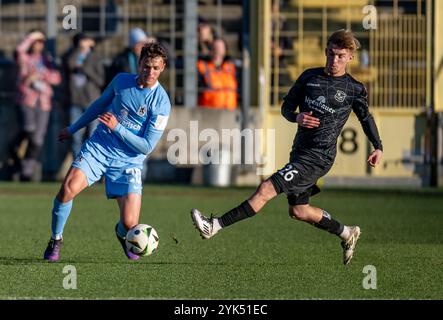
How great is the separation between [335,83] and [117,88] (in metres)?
1.87

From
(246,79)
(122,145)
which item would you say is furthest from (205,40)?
(122,145)

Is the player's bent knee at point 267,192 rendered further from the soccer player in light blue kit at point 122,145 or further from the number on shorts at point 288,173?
the soccer player in light blue kit at point 122,145

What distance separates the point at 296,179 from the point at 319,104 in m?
0.67

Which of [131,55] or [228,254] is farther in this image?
[131,55]

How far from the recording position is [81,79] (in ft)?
78.1

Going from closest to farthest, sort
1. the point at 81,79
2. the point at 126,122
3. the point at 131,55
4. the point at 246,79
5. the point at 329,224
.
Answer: the point at 126,122, the point at 329,224, the point at 131,55, the point at 81,79, the point at 246,79

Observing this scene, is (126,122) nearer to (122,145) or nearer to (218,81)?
(122,145)

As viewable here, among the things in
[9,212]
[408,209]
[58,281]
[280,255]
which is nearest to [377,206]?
[408,209]

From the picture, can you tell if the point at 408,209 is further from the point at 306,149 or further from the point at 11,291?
the point at 11,291

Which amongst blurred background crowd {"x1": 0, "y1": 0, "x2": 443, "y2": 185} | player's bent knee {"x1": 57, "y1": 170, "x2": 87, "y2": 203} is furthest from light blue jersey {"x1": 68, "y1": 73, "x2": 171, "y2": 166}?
blurred background crowd {"x1": 0, "y1": 0, "x2": 443, "y2": 185}

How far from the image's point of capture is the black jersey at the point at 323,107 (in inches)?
456

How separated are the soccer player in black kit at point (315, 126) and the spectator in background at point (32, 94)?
12.5 metres

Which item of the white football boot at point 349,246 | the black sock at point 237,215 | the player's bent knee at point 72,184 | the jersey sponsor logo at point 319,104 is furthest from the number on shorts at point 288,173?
the player's bent knee at point 72,184

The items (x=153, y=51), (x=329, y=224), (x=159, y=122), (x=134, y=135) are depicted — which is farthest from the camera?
(x=329, y=224)
